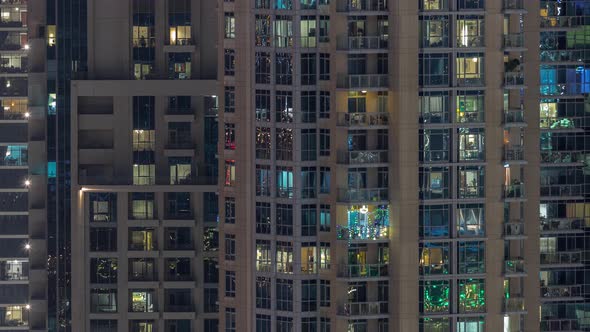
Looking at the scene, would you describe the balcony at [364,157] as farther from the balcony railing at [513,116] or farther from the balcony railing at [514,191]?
the balcony railing at [514,191]

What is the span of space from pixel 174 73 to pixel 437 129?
4829cm

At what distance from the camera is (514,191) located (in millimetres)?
149375

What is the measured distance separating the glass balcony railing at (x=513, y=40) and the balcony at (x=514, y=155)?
4422mm

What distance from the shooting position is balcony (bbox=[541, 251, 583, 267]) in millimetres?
165625

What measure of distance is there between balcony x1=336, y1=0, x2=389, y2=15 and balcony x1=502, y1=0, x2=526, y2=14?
543cm

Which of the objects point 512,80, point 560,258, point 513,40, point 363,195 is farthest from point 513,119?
point 560,258

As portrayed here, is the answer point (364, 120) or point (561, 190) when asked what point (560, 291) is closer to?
point (561, 190)

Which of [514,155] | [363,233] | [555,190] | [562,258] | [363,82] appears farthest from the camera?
[555,190]

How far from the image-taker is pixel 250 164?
487 feet

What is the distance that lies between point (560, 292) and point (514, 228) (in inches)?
662

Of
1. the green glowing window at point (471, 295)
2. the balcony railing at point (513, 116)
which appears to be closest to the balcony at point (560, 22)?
the balcony railing at point (513, 116)

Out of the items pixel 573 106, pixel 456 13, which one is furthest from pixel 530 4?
pixel 456 13

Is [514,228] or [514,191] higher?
[514,191]

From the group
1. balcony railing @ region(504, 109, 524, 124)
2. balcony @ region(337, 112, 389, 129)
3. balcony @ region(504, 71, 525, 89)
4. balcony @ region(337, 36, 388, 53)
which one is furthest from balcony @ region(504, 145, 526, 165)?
balcony @ region(337, 36, 388, 53)
